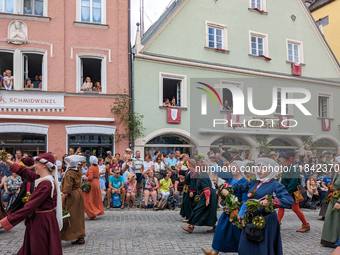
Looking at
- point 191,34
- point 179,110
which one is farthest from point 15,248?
point 191,34

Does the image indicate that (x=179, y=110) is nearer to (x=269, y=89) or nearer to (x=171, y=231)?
(x=269, y=89)

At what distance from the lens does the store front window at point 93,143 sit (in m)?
16.9

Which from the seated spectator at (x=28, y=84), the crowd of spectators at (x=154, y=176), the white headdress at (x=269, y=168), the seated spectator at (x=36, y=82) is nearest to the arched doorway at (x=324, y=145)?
the crowd of spectators at (x=154, y=176)

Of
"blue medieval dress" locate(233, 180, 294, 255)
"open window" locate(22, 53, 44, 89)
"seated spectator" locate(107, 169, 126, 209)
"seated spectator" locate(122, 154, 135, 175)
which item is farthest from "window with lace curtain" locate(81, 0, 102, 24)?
"blue medieval dress" locate(233, 180, 294, 255)

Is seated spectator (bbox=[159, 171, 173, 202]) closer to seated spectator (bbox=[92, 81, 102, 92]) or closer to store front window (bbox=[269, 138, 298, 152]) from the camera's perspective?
seated spectator (bbox=[92, 81, 102, 92])

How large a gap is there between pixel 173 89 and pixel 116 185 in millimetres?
8037

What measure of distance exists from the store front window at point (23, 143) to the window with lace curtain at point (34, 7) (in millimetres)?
5755

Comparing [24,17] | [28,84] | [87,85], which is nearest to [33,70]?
[28,84]

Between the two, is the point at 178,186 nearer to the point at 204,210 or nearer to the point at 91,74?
the point at 204,210

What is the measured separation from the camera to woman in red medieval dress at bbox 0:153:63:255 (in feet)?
15.3

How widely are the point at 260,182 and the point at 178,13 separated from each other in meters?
15.7

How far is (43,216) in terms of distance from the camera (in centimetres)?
479

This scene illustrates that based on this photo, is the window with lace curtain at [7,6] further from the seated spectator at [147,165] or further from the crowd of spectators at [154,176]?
the seated spectator at [147,165]

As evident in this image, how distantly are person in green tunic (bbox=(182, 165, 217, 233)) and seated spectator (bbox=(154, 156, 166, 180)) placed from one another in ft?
18.7
